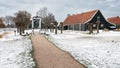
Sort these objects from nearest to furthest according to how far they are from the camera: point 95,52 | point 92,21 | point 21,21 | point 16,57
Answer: point 16,57
point 95,52
point 21,21
point 92,21

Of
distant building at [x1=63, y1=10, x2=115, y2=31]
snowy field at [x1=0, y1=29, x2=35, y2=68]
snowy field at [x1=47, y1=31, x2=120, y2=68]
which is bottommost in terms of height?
snowy field at [x1=0, y1=29, x2=35, y2=68]

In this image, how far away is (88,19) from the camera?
7419cm

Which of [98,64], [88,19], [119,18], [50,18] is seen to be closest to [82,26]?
[88,19]

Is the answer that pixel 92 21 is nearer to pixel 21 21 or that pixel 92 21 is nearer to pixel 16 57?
pixel 21 21

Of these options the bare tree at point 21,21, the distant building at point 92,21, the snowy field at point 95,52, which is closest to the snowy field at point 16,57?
the snowy field at point 95,52

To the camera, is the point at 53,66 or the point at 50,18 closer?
the point at 53,66

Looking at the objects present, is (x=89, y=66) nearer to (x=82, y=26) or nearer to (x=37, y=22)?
(x=82, y=26)

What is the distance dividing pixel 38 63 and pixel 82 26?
61661 millimetres

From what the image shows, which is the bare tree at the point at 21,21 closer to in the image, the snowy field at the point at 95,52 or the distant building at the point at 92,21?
the distant building at the point at 92,21

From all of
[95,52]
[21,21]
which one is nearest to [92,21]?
[21,21]

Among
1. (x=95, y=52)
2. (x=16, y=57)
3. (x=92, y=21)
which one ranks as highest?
(x=92, y=21)

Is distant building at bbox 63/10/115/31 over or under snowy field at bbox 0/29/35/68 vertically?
over

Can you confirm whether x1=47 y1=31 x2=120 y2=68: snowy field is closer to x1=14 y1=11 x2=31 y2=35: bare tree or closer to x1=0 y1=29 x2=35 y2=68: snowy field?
x1=0 y1=29 x2=35 y2=68: snowy field

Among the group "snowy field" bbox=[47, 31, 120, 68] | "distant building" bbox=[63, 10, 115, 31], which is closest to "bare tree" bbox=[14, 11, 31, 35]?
"distant building" bbox=[63, 10, 115, 31]
